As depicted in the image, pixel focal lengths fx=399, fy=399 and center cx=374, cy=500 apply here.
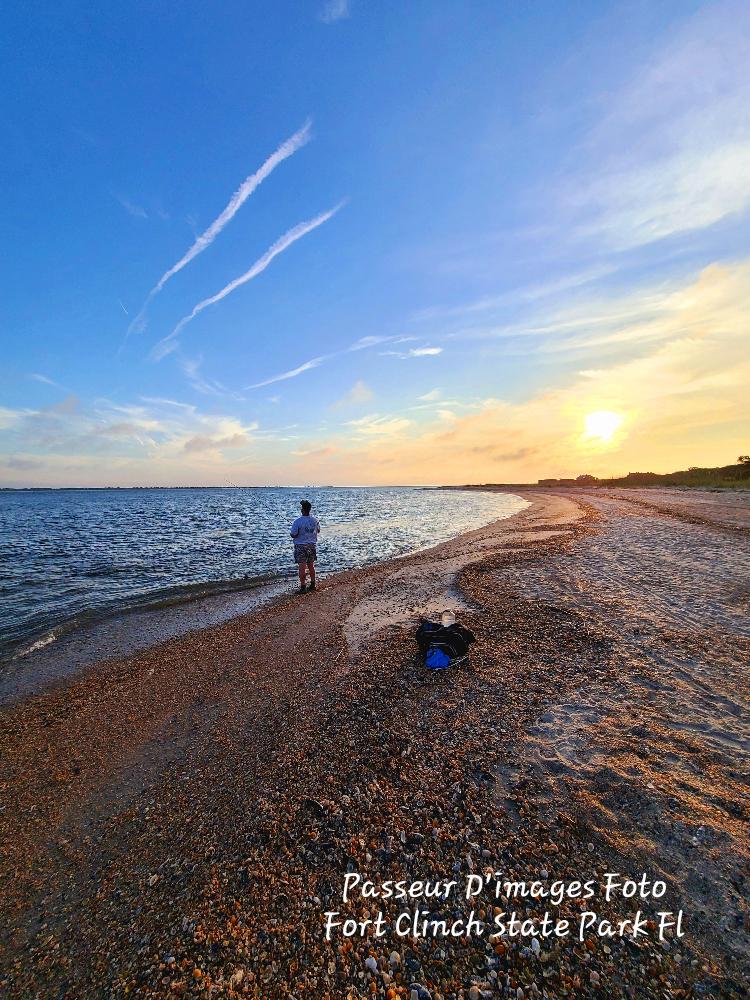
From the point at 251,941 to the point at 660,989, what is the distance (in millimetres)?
3542

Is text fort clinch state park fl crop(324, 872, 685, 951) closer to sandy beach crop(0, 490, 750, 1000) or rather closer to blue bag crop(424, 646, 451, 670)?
sandy beach crop(0, 490, 750, 1000)

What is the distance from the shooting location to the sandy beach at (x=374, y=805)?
3.58 meters

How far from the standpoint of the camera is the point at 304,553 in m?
18.2

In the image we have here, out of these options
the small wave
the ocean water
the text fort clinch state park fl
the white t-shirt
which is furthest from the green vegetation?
the small wave

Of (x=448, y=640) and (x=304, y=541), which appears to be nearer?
(x=448, y=640)

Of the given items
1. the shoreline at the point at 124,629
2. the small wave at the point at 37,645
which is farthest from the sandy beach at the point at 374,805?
the small wave at the point at 37,645

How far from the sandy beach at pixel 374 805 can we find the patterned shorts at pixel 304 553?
696 cm

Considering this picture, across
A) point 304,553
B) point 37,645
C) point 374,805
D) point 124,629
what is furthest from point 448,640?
point 37,645

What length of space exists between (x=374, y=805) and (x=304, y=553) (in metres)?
13.4

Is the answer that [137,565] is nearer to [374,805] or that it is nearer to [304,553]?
[304,553]

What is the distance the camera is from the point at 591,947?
11.7ft

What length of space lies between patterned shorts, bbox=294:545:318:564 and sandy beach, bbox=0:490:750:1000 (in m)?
6.96

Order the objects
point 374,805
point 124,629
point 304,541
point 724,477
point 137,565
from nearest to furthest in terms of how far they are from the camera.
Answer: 1. point 374,805
2. point 124,629
3. point 304,541
4. point 137,565
5. point 724,477

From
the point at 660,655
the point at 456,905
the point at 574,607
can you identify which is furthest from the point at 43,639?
the point at 660,655
